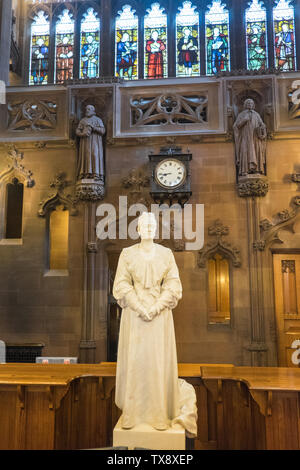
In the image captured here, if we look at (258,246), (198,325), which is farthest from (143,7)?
(198,325)

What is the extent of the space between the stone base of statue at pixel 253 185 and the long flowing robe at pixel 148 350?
16.4 feet

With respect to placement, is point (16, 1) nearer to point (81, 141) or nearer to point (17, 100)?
point (17, 100)

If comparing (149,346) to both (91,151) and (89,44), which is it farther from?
(89,44)

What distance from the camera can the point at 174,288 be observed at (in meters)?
4.25

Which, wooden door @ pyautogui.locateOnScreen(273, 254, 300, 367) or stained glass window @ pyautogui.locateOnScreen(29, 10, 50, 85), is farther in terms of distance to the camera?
stained glass window @ pyautogui.locateOnScreen(29, 10, 50, 85)

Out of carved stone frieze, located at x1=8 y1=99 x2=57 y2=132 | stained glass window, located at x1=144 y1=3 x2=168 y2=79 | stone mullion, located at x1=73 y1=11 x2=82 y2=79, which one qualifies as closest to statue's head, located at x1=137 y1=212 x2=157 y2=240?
carved stone frieze, located at x1=8 y1=99 x2=57 y2=132

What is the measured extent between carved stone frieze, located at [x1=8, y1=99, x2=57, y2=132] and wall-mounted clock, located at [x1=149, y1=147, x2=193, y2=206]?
269 centimetres

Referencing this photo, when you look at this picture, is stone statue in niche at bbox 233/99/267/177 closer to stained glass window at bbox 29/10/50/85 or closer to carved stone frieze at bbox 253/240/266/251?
carved stone frieze at bbox 253/240/266/251

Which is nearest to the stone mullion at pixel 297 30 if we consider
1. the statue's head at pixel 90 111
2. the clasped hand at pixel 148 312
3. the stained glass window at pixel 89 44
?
the stained glass window at pixel 89 44

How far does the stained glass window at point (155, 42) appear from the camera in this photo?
11898 mm

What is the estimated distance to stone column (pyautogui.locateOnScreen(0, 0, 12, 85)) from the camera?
1025cm

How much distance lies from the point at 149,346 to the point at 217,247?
205 inches

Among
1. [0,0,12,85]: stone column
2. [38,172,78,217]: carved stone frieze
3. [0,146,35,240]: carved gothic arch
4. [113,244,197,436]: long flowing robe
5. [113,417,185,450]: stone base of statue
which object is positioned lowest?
[113,417,185,450]: stone base of statue

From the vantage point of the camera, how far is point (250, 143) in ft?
29.0
